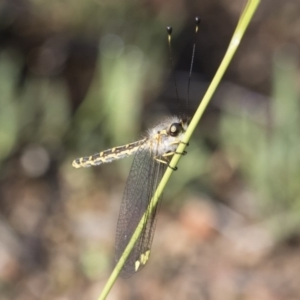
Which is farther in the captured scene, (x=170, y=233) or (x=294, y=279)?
(x=170, y=233)

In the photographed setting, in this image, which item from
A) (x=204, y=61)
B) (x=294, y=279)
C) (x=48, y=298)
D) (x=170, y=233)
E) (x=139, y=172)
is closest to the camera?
(x=139, y=172)

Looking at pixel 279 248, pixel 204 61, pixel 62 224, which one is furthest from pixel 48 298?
pixel 204 61

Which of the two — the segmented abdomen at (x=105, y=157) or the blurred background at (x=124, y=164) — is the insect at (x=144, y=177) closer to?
the segmented abdomen at (x=105, y=157)

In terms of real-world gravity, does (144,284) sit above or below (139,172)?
below

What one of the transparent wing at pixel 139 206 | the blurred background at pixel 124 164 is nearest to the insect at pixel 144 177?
the transparent wing at pixel 139 206

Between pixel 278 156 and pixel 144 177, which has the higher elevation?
pixel 144 177

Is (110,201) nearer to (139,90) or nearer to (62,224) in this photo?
(62,224)

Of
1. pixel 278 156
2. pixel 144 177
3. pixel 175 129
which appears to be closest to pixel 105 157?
pixel 144 177

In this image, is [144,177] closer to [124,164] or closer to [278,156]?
[278,156]
